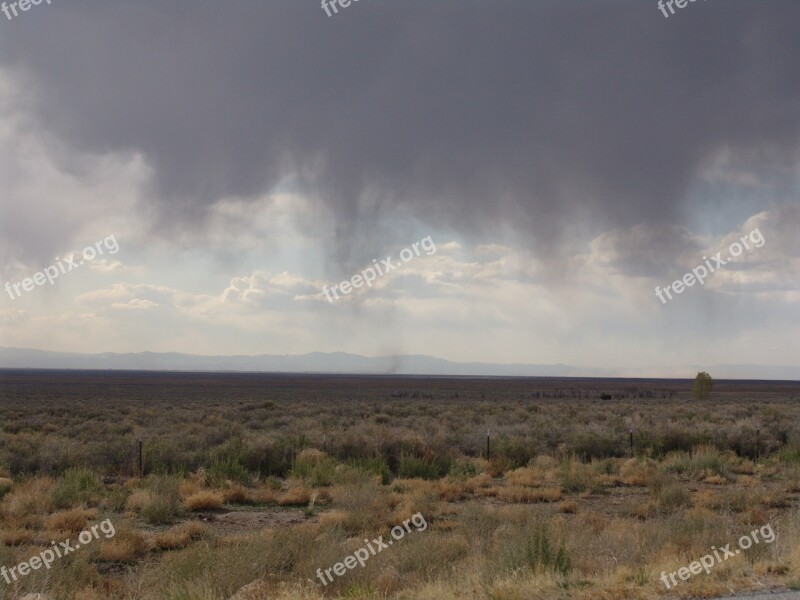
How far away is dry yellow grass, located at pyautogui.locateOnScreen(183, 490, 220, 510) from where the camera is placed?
1756cm

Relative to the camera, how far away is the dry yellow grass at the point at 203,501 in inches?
691

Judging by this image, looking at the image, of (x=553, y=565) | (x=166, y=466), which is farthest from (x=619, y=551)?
(x=166, y=466)

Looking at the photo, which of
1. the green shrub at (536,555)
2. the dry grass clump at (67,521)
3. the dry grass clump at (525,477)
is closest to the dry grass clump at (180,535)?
the dry grass clump at (67,521)

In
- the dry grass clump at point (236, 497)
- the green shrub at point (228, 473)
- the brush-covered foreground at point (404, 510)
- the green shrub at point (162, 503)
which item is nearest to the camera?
the brush-covered foreground at point (404, 510)

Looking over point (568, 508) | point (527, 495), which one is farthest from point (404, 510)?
point (527, 495)

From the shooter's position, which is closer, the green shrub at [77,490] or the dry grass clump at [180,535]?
the dry grass clump at [180,535]

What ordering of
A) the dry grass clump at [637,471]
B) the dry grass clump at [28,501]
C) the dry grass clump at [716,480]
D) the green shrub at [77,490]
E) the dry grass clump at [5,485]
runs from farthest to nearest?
the dry grass clump at [637,471], the dry grass clump at [716,480], the dry grass clump at [5,485], the green shrub at [77,490], the dry grass clump at [28,501]

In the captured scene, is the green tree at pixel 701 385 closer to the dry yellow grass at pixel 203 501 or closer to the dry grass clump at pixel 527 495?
the dry grass clump at pixel 527 495

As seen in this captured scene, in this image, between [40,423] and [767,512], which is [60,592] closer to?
[767,512]

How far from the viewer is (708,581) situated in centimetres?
861

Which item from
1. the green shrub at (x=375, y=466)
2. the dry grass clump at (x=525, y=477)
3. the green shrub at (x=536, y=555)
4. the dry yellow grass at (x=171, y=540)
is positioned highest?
the green shrub at (x=536, y=555)

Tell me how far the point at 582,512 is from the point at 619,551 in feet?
19.2

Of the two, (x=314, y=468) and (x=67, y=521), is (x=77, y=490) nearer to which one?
(x=67, y=521)

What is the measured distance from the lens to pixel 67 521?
14.7 m
